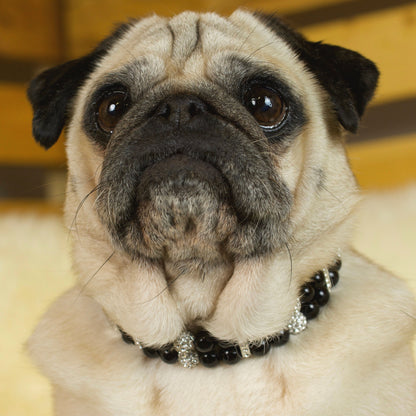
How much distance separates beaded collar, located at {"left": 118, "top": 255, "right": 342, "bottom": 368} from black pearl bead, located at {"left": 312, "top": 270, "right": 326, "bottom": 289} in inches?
0.5

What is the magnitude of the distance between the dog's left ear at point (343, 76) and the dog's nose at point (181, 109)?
0.52 meters

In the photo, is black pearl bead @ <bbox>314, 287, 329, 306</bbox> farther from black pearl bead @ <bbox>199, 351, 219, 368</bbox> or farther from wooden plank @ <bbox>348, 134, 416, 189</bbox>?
wooden plank @ <bbox>348, 134, 416, 189</bbox>

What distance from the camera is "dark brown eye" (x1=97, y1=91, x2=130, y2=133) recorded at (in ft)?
6.70

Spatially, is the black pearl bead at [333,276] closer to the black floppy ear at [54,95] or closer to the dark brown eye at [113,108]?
the dark brown eye at [113,108]

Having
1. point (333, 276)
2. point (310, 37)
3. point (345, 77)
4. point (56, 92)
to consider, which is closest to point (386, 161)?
point (310, 37)

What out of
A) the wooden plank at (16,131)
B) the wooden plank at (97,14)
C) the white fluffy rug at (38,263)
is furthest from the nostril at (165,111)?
the wooden plank at (16,131)

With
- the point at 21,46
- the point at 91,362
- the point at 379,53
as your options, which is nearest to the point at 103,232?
the point at 91,362

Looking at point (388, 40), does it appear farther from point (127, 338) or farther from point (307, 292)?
point (127, 338)

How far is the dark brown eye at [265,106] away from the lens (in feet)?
6.35

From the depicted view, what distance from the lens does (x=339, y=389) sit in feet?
6.04

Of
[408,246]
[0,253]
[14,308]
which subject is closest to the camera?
[14,308]

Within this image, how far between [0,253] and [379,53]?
3398 mm

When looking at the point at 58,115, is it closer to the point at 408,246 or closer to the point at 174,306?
the point at 174,306

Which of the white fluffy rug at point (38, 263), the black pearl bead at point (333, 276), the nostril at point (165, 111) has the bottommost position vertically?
the white fluffy rug at point (38, 263)
